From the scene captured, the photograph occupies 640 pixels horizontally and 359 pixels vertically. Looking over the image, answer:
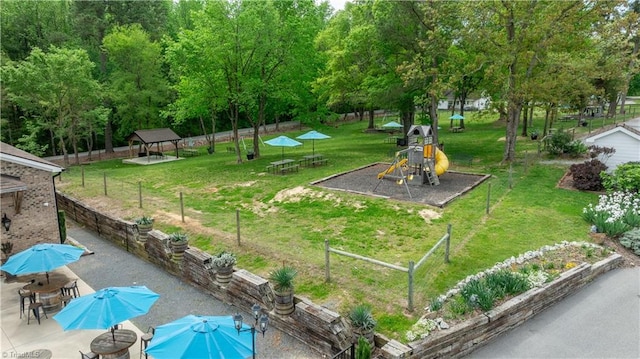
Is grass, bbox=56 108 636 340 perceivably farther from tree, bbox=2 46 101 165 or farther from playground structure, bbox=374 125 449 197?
tree, bbox=2 46 101 165

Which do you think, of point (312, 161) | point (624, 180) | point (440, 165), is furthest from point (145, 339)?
point (312, 161)

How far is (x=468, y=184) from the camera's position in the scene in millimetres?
20031

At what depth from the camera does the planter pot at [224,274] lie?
11.1 metres

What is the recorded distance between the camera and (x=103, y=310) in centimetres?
788

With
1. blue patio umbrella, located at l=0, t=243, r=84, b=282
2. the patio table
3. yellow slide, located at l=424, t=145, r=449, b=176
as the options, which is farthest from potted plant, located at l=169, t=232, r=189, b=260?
yellow slide, located at l=424, t=145, r=449, b=176

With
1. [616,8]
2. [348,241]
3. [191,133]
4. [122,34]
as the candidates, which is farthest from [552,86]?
[191,133]

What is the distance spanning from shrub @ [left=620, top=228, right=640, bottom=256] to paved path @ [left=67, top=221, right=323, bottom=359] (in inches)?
398

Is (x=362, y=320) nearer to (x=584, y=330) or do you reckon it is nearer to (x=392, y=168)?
(x=584, y=330)

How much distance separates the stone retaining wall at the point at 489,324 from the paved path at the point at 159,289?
2.03 m

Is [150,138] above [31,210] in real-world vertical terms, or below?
above

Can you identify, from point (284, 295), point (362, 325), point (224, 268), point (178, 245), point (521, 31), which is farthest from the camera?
point (521, 31)

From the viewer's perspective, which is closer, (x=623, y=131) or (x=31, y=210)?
(x=31, y=210)

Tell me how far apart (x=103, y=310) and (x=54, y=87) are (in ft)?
89.2

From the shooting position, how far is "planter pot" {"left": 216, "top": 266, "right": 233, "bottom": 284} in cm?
1111
